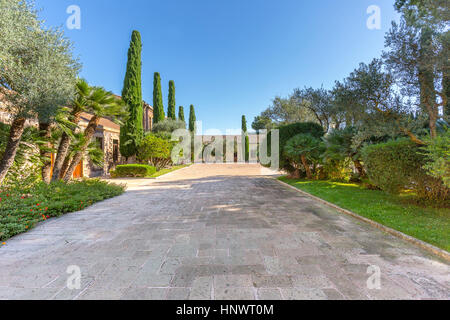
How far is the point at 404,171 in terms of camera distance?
507 centimetres

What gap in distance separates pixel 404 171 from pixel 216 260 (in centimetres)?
551

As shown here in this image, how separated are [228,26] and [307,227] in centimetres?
1419

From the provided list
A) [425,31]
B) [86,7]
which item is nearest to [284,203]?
[425,31]

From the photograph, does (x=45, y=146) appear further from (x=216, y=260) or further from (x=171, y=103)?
(x=171, y=103)

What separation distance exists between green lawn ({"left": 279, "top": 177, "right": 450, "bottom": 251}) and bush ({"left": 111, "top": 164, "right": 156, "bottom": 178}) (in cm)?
1105

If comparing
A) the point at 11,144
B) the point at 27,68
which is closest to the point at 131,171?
the point at 11,144

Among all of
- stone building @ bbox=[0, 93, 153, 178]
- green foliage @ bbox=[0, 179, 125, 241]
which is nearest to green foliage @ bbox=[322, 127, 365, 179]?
green foliage @ bbox=[0, 179, 125, 241]

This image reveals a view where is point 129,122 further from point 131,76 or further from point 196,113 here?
point 196,113

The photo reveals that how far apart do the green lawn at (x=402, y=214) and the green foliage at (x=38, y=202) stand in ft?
24.5

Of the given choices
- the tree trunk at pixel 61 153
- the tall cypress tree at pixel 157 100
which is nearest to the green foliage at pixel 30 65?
the tree trunk at pixel 61 153

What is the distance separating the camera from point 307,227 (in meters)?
4.10

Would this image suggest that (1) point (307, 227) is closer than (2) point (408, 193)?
Yes

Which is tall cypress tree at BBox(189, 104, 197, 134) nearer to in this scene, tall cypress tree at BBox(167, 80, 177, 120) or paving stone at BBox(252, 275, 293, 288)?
tall cypress tree at BBox(167, 80, 177, 120)

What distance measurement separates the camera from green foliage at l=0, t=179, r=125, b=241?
12.7 feet
